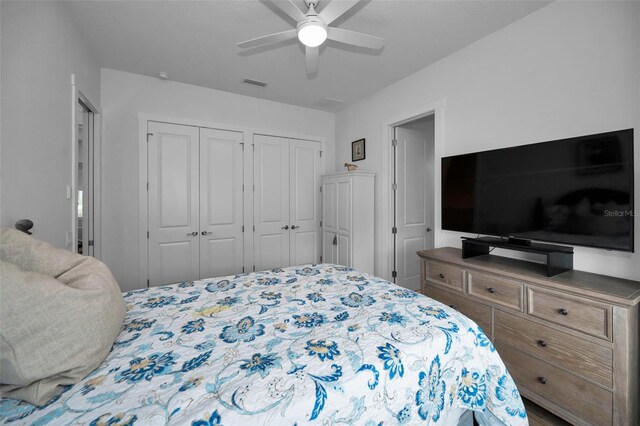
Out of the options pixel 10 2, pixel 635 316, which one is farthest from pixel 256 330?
pixel 10 2

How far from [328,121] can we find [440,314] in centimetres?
365

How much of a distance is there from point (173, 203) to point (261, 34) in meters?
2.12

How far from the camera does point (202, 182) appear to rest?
11.0 feet

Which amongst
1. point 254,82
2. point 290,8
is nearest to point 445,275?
point 290,8

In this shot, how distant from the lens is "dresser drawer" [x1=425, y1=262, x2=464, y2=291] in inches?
82.6

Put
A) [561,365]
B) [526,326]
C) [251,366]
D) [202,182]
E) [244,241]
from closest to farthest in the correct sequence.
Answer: [251,366]
[561,365]
[526,326]
[202,182]
[244,241]

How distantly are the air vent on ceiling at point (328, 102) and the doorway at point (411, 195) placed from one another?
98 cm

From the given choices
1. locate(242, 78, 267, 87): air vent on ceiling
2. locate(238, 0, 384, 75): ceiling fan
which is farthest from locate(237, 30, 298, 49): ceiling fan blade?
locate(242, 78, 267, 87): air vent on ceiling

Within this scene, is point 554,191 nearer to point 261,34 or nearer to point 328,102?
point 261,34

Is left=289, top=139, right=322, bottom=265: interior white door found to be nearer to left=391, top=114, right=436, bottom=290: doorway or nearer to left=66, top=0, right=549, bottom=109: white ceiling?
left=66, top=0, right=549, bottom=109: white ceiling

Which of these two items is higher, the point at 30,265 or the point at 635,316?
the point at 30,265

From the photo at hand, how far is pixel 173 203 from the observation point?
321 cm

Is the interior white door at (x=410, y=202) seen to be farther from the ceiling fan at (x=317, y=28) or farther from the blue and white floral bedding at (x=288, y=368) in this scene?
the blue and white floral bedding at (x=288, y=368)

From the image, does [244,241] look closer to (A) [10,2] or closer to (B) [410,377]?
(A) [10,2]
